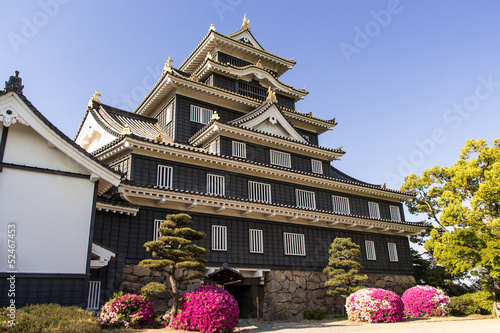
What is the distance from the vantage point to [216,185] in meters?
23.2

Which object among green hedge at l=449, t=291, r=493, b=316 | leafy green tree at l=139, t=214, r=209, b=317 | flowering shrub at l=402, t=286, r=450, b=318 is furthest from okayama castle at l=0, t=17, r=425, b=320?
green hedge at l=449, t=291, r=493, b=316

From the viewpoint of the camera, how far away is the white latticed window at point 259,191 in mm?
24484

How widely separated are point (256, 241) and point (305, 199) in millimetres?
5737

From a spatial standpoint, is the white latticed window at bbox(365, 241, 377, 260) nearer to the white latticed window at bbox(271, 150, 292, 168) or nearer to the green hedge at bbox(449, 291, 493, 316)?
the green hedge at bbox(449, 291, 493, 316)

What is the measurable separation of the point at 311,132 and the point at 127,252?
2032 cm

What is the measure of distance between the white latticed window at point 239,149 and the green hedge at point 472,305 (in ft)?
55.5

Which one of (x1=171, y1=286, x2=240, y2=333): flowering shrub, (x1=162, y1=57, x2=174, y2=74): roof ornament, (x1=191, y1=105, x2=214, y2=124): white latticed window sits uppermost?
(x1=162, y1=57, x2=174, y2=74): roof ornament

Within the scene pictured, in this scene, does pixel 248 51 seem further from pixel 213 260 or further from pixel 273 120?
pixel 213 260

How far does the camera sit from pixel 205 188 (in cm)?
2277

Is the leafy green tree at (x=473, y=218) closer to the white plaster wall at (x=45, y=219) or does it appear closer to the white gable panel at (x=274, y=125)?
the white gable panel at (x=274, y=125)

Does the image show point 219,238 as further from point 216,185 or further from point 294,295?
point 294,295

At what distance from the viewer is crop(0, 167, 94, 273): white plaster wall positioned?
13.0 meters

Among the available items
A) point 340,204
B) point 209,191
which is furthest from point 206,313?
point 340,204

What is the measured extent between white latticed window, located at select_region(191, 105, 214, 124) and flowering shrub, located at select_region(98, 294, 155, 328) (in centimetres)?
1534
